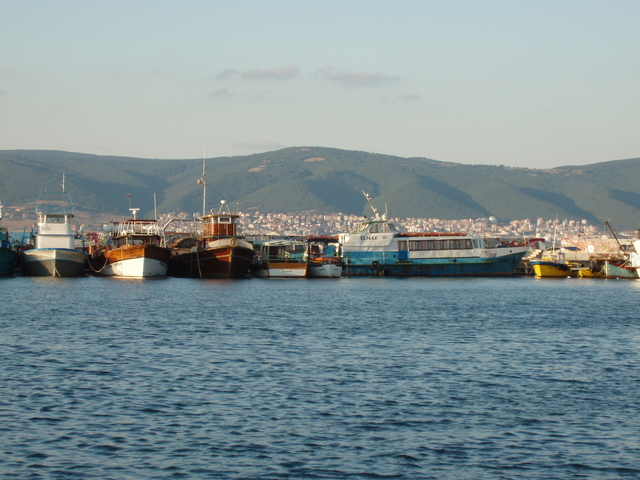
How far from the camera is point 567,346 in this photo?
131 feet

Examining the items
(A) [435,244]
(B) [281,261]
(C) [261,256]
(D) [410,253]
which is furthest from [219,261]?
(A) [435,244]

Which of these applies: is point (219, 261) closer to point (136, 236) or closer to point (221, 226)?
point (221, 226)

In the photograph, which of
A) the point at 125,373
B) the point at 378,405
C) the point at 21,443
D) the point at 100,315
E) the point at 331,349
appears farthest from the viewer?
the point at 100,315

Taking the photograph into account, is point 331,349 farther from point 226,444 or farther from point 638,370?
point 226,444

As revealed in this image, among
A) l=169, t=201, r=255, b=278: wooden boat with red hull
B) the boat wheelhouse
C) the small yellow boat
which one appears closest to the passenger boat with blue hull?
l=169, t=201, r=255, b=278: wooden boat with red hull

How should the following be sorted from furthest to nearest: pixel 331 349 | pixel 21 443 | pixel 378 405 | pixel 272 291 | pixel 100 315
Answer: pixel 272 291
pixel 100 315
pixel 331 349
pixel 378 405
pixel 21 443

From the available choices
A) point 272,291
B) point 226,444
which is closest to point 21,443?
point 226,444

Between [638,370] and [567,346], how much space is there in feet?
24.3

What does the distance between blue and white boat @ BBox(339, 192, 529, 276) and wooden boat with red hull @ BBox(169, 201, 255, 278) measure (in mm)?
19927

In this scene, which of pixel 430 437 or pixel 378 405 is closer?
pixel 430 437

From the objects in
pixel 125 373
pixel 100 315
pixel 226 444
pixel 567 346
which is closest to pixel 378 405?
pixel 226 444

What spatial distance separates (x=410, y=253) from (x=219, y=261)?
29.5 m

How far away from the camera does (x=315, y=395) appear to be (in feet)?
88.4

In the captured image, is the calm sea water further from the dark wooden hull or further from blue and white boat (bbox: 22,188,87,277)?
the dark wooden hull
